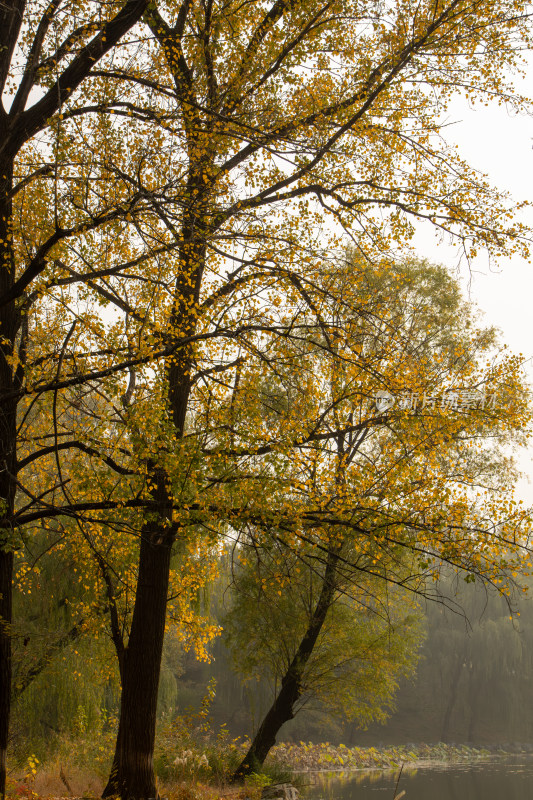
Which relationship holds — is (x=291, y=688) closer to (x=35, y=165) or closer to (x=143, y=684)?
(x=143, y=684)

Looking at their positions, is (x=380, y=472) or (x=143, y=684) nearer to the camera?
(x=380, y=472)

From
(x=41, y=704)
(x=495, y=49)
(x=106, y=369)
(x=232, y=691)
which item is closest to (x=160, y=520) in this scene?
(x=106, y=369)

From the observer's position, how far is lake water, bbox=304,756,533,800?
51.2 ft

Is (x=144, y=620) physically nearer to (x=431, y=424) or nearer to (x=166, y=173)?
(x=431, y=424)

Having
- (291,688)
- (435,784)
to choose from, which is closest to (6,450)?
(291,688)

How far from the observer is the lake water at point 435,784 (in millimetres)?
15617

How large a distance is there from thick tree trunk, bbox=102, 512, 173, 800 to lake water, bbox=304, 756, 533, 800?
790cm

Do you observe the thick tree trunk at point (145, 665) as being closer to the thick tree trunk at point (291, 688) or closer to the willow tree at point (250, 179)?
the willow tree at point (250, 179)

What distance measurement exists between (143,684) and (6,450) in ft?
10.2

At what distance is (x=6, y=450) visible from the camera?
204 inches

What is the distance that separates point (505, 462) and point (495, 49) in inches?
319

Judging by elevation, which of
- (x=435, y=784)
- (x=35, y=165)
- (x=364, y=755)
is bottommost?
(x=364, y=755)

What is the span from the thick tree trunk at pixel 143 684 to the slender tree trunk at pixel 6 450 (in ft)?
4.91

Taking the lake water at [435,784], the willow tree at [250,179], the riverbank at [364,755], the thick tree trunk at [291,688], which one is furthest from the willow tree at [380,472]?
the riverbank at [364,755]
